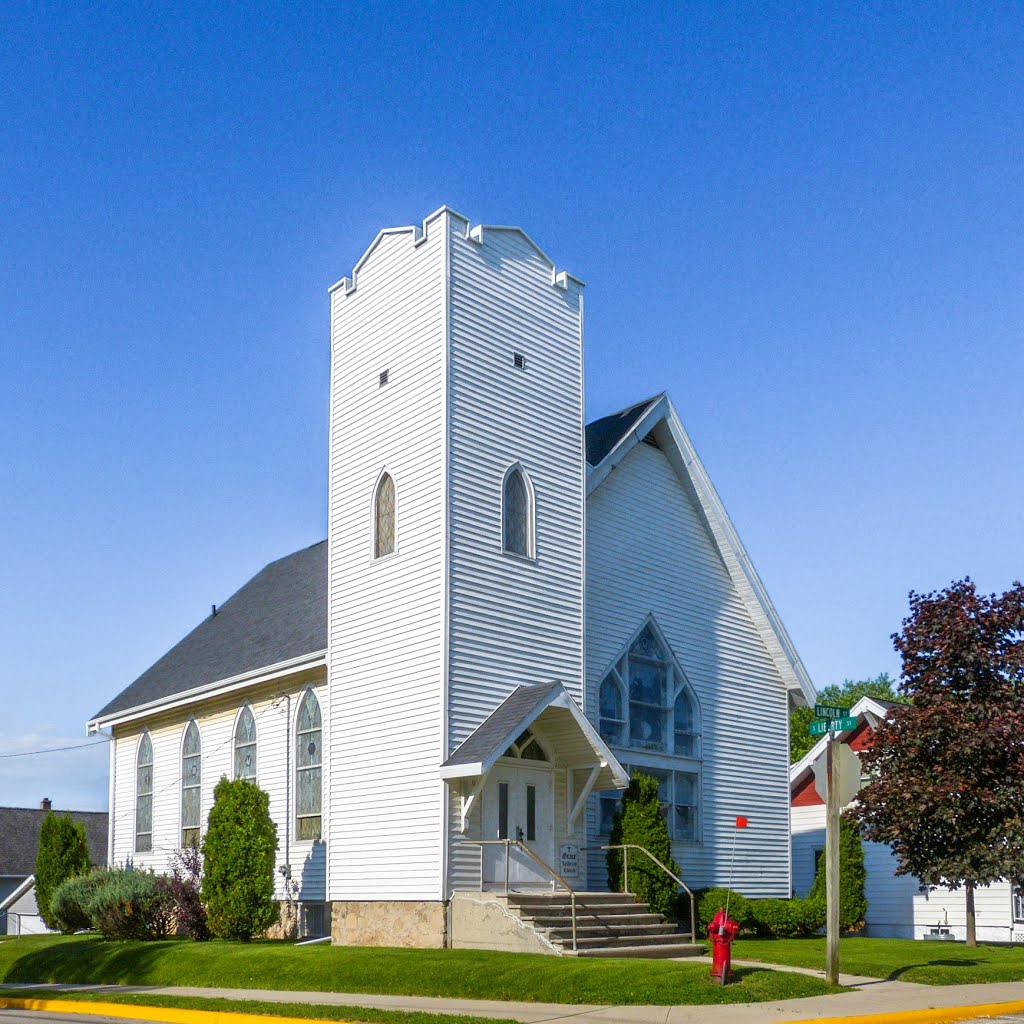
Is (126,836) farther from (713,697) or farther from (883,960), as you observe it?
(883,960)

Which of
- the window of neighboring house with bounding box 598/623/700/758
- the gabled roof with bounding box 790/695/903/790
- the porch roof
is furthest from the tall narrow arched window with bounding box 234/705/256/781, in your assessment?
the gabled roof with bounding box 790/695/903/790

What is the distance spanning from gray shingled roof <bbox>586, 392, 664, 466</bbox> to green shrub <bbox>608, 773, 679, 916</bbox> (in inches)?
242

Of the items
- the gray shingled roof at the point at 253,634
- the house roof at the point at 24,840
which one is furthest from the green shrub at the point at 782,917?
the house roof at the point at 24,840

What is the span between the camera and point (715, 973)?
15383 millimetres

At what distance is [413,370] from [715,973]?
37.5 ft

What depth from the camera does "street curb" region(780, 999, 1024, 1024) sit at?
512 inches

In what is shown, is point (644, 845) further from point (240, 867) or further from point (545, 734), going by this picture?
point (240, 867)

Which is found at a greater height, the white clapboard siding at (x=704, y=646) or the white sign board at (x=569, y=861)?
the white clapboard siding at (x=704, y=646)

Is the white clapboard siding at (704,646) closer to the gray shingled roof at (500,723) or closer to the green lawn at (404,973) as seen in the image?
the gray shingled roof at (500,723)

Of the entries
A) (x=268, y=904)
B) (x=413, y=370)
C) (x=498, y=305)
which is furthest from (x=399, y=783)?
(x=498, y=305)

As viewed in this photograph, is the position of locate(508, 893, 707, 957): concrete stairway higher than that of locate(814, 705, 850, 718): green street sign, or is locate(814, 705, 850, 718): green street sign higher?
locate(814, 705, 850, 718): green street sign

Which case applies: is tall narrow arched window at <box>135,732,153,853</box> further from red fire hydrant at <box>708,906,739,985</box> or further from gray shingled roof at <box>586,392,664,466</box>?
red fire hydrant at <box>708,906,739,985</box>

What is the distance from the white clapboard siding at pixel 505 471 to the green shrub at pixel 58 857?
48.6 feet

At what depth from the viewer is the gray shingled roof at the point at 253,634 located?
2747cm
